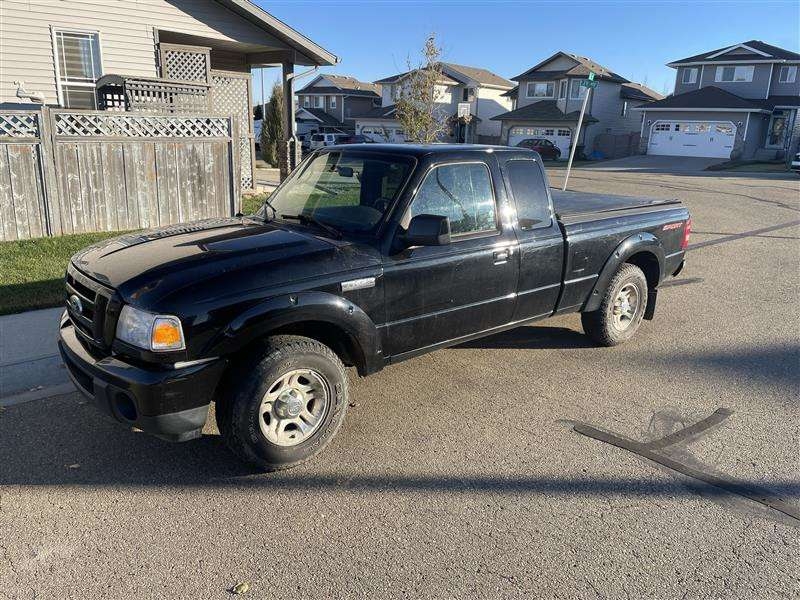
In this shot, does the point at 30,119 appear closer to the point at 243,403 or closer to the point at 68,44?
the point at 68,44

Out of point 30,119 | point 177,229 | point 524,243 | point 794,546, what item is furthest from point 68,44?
point 794,546

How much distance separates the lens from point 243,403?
347 centimetres

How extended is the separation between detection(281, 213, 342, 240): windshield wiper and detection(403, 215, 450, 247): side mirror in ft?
1.69

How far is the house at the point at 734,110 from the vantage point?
137ft

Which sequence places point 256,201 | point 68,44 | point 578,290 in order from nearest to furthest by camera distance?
point 578,290, point 68,44, point 256,201

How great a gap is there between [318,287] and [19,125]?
287 inches

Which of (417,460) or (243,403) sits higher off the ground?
(243,403)

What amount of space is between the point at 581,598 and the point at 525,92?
53.7 metres

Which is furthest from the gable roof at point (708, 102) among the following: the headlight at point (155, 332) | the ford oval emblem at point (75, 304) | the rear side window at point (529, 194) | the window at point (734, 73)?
the headlight at point (155, 332)

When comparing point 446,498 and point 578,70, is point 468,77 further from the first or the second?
point 446,498

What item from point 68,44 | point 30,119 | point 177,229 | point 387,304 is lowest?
point 387,304

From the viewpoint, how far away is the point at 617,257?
569cm

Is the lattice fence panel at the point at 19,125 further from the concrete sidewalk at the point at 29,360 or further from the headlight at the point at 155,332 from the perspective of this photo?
the headlight at the point at 155,332

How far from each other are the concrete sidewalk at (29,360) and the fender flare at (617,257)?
14.5 ft
